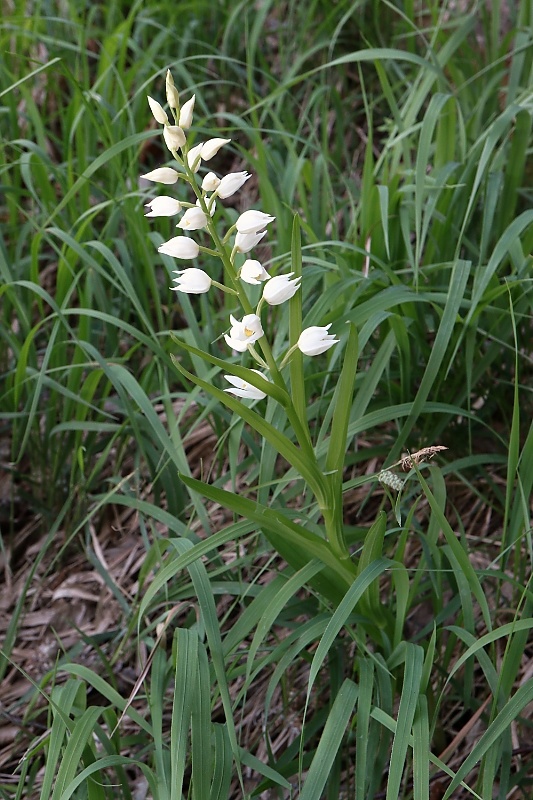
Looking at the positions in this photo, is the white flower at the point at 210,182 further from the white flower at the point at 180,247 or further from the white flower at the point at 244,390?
the white flower at the point at 244,390

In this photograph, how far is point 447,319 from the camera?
1.46 meters

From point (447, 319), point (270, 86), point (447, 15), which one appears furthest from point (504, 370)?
point (447, 15)

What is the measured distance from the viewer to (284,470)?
6.14 feet

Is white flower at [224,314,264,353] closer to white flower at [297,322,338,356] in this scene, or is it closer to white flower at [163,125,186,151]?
white flower at [297,322,338,356]

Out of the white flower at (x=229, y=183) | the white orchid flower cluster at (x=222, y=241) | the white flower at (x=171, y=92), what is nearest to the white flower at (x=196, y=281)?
the white orchid flower cluster at (x=222, y=241)

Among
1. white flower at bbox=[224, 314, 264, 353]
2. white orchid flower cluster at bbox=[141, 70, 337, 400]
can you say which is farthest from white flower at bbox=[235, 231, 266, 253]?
white flower at bbox=[224, 314, 264, 353]

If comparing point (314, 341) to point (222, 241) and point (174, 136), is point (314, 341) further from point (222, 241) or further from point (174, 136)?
point (174, 136)

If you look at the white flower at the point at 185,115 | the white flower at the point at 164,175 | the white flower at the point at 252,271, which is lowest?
the white flower at the point at 252,271

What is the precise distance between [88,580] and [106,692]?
610mm

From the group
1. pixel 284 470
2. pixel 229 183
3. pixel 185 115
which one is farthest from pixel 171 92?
pixel 284 470

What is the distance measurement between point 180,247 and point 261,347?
0.17 metres

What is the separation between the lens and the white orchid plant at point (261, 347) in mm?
1056

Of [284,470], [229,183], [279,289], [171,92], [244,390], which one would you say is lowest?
[284,470]

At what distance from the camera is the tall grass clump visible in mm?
1174
